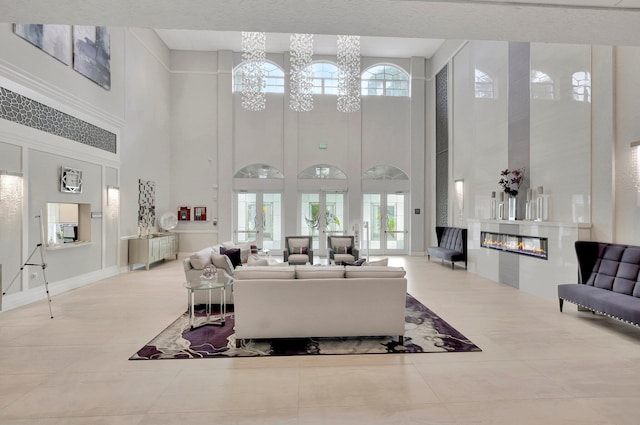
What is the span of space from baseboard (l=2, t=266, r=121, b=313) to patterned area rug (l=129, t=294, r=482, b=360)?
2.80 m

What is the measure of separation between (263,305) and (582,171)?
17.2 feet

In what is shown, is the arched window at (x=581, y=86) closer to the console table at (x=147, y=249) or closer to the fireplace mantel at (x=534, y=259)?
the fireplace mantel at (x=534, y=259)

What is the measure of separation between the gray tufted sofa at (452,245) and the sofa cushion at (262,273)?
623 centimetres

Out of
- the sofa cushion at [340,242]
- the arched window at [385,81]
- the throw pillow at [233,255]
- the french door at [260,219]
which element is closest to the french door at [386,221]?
the french door at [260,219]

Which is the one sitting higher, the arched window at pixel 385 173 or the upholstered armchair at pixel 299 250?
the arched window at pixel 385 173

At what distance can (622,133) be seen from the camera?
484cm

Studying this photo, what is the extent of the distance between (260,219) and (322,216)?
2.07 meters

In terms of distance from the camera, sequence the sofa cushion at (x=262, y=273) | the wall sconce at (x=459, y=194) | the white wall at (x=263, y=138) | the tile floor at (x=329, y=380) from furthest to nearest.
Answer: the white wall at (x=263, y=138)
the wall sconce at (x=459, y=194)
the sofa cushion at (x=262, y=273)
the tile floor at (x=329, y=380)

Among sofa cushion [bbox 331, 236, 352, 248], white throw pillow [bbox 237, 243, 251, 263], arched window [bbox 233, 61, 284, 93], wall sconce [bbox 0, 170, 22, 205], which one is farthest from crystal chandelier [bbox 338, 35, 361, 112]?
wall sconce [bbox 0, 170, 22, 205]

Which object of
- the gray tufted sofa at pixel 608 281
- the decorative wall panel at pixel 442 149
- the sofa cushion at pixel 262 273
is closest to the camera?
the sofa cushion at pixel 262 273

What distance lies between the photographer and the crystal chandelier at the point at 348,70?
7.64 m

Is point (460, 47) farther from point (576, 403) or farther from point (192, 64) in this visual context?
point (576, 403)

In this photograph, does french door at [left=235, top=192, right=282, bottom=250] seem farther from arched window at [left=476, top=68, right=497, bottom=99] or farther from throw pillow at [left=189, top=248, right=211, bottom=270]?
arched window at [left=476, top=68, right=497, bottom=99]

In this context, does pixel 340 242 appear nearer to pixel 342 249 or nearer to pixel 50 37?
pixel 342 249
